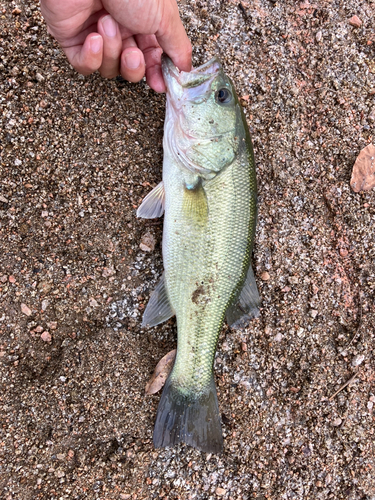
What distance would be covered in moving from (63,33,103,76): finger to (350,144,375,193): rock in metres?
2.06

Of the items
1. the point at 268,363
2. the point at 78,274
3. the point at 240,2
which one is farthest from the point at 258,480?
the point at 240,2

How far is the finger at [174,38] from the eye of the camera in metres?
2.35

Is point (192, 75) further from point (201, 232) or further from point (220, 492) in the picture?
point (220, 492)

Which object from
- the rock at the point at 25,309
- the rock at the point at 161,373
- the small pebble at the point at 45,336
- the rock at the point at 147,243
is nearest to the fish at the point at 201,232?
the rock at the point at 161,373

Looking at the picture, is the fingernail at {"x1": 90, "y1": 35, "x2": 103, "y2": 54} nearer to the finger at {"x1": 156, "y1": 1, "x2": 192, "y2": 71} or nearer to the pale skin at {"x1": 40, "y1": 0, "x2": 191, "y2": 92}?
the pale skin at {"x1": 40, "y1": 0, "x2": 191, "y2": 92}

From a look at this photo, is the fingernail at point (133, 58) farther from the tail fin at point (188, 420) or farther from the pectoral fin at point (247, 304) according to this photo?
the tail fin at point (188, 420)

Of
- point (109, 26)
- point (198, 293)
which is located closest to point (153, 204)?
point (198, 293)

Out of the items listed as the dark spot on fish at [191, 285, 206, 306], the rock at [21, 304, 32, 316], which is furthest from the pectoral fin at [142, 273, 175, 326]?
the rock at [21, 304, 32, 316]

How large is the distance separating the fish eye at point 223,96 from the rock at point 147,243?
1.03 metres

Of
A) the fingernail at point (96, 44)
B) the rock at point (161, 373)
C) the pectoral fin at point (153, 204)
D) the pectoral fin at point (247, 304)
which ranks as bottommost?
the rock at point (161, 373)

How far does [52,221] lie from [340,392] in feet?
7.93

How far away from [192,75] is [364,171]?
1.57 m

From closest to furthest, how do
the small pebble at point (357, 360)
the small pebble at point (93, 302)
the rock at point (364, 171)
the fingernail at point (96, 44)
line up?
the fingernail at point (96, 44) → the small pebble at point (93, 302) → the small pebble at point (357, 360) → the rock at point (364, 171)

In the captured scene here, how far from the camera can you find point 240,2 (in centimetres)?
295
